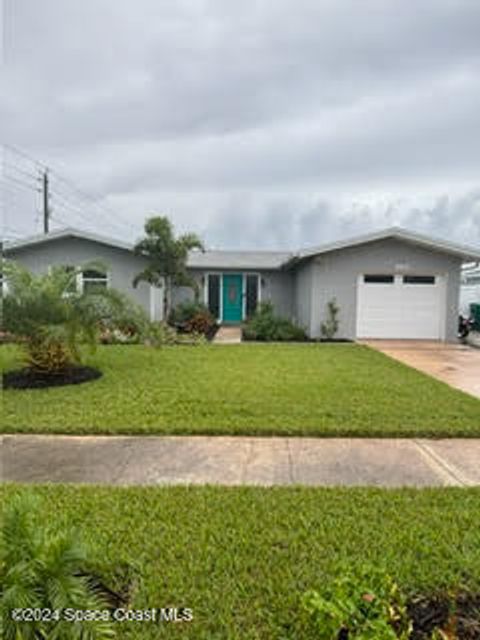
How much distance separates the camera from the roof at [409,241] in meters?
14.8

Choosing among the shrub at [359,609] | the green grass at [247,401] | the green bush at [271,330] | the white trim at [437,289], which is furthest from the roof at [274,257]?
the shrub at [359,609]

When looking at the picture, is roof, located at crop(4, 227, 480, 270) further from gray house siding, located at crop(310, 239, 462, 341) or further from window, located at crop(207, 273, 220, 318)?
window, located at crop(207, 273, 220, 318)

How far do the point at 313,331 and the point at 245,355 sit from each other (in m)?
4.80

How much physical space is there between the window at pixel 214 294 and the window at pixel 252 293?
4.13ft

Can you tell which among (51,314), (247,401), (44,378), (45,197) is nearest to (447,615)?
(247,401)

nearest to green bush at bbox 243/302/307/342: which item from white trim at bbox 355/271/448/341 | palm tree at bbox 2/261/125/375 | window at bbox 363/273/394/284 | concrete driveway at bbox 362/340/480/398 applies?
white trim at bbox 355/271/448/341

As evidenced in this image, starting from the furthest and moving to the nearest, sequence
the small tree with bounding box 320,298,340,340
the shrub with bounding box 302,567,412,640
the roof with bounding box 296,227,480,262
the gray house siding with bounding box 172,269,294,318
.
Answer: the gray house siding with bounding box 172,269,294,318 → the small tree with bounding box 320,298,340,340 → the roof with bounding box 296,227,480,262 → the shrub with bounding box 302,567,412,640

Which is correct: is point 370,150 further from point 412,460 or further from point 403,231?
point 412,460

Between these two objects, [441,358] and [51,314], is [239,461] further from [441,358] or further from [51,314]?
[441,358]

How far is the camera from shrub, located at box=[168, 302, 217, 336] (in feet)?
54.5

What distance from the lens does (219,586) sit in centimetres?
271

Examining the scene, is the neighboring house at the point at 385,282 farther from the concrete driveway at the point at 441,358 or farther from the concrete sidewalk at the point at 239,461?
the concrete sidewalk at the point at 239,461

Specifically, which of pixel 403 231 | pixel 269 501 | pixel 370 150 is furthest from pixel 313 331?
pixel 269 501

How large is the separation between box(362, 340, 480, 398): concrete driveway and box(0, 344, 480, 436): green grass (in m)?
0.52
